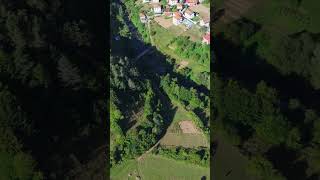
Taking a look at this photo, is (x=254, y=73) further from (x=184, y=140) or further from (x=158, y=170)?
(x=158, y=170)

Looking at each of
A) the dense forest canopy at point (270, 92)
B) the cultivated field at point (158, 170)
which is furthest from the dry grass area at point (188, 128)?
the cultivated field at point (158, 170)

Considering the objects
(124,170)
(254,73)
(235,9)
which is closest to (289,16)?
(235,9)

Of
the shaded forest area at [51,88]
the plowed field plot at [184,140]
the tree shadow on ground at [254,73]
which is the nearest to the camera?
the shaded forest area at [51,88]

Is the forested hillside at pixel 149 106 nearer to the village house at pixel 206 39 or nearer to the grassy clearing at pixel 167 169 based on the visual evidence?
the grassy clearing at pixel 167 169

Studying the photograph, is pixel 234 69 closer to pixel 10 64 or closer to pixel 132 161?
pixel 132 161

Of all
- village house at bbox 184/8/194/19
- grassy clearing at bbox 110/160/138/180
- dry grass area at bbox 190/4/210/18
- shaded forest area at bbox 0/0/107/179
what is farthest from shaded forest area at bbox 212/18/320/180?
shaded forest area at bbox 0/0/107/179
